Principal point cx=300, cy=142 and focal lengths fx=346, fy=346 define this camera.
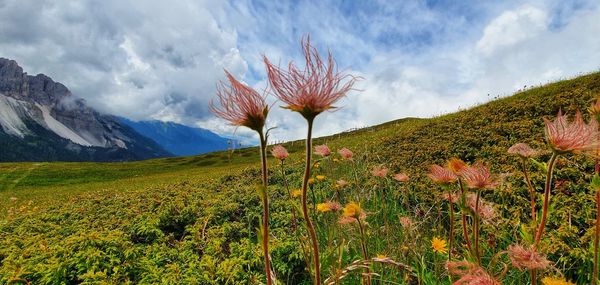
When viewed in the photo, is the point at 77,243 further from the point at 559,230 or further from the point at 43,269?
the point at 559,230

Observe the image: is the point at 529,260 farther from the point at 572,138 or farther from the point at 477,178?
the point at 572,138

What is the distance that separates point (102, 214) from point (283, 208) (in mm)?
3751

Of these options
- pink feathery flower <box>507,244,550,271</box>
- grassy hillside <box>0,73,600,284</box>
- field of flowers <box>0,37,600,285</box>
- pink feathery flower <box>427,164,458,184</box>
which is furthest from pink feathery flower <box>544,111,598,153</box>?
pink feathery flower <box>427,164,458,184</box>

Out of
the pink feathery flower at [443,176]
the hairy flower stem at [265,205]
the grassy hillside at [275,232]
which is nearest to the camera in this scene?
the hairy flower stem at [265,205]

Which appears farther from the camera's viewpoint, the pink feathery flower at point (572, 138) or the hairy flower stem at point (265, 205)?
the pink feathery flower at point (572, 138)

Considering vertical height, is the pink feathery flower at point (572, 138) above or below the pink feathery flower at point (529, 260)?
above

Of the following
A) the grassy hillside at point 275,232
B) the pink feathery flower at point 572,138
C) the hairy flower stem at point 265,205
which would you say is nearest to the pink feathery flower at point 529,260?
the grassy hillside at point 275,232

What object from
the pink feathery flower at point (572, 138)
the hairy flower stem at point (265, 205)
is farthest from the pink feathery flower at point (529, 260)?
the hairy flower stem at point (265, 205)

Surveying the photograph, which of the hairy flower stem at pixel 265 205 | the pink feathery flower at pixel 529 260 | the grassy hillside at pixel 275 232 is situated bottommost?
the grassy hillside at pixel 275 232

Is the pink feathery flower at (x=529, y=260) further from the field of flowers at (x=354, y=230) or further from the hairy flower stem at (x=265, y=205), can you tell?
the hairy flower stem at (x=265, y=205)

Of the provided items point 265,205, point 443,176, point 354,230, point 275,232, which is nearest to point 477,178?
point 443,176

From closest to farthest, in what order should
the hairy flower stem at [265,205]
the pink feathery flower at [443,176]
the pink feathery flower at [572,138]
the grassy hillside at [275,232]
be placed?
the hairy flower stem at [265,205] < the pink feathery flower at [572,138] < the pink feathery flower at [443,176] < the grassy hillside at [275,232]

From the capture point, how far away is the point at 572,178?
207 inches

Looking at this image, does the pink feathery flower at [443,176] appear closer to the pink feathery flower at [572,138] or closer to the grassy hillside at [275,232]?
the grassy hillside at [275,232]
